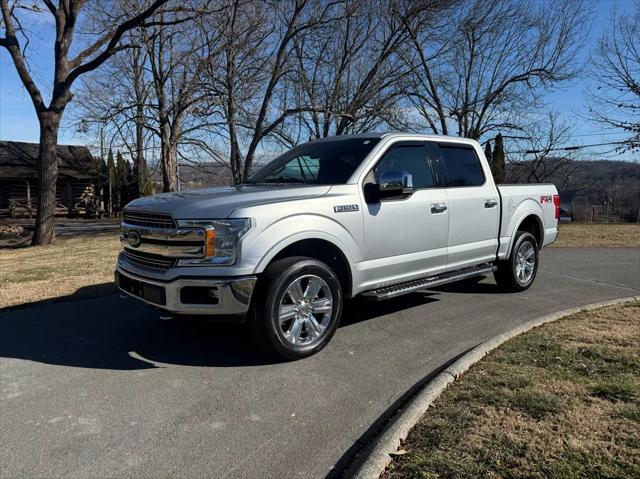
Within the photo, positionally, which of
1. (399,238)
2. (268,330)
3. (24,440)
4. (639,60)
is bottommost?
(24,440)

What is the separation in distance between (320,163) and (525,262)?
351 centimetres

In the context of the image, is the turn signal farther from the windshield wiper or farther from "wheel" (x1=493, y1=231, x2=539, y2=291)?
"wheel" (x1=493, y1=231, x2=539, y2=291)

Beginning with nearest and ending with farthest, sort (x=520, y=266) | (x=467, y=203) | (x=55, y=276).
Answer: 1. (x=467, y=203)
2. (x=520, y=266)
3. (x=55, y=276)

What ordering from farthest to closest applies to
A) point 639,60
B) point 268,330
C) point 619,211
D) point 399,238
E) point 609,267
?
point 619,211
point 639,60
point 609,267
point 399,238
point 268,330

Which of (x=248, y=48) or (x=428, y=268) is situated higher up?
(x=248, y=48)

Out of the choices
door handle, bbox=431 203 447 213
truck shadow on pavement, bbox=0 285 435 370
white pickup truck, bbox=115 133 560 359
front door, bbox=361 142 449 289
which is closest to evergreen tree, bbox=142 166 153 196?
Result: truck shadow on pavement, bbox=0 285 435 370

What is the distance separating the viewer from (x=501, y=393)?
3410 millimetres

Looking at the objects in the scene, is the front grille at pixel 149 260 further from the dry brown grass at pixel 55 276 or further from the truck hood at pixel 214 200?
the dry brown grass at pixel 55 276

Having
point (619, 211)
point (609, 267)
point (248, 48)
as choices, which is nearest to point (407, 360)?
point (609, 267)

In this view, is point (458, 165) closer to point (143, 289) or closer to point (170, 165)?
point (143, 289)

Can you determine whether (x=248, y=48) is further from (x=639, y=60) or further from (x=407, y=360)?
(x=407, y=360)

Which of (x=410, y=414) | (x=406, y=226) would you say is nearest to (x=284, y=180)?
(x=406, y=226)

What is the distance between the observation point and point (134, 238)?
4.59 meters

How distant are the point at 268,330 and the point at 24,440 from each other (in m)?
1.79
